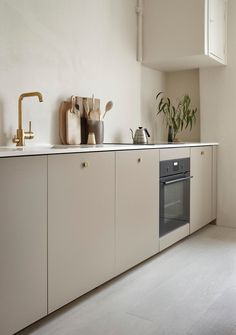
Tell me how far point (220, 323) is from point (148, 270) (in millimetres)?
785

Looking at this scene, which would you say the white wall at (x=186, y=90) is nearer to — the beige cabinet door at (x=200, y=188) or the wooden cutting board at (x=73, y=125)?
the beige cabinet door at (x=200, y=188)

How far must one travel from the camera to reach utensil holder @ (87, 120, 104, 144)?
290 centimetres

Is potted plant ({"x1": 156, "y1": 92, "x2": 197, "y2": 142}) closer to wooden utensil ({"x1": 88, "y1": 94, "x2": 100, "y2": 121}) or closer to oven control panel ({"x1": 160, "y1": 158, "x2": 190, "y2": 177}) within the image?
oven control panel ({"x1": 160, "y1": 158, "x2": 190, "y2": 177})

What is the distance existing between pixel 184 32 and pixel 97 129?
1.26 m

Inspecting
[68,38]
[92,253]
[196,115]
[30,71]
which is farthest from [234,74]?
[92,253]

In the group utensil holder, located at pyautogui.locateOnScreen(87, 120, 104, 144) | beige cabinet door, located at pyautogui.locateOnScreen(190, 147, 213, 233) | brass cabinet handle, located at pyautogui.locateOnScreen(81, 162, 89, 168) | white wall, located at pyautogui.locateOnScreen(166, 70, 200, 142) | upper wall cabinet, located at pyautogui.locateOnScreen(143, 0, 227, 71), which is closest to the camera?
brass cabinet handle, located at pyautogui.locateOnScreen(81, 162, 89, 168)

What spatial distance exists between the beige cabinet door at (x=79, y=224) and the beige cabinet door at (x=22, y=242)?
6 cm

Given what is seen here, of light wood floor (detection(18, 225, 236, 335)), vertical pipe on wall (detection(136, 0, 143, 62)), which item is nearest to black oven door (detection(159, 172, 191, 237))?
light wood floor (detection(18, 225, 236, 335))

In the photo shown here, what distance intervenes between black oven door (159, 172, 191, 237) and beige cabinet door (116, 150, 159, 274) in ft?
0.36

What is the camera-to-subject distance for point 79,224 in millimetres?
2055

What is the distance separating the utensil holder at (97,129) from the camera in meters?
2.90

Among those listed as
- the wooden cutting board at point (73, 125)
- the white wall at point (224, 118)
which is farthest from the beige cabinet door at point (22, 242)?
the white wall at point (224, 118)

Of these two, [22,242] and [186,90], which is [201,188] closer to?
[186,90]

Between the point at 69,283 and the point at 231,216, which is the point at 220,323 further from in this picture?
the point at 231,216
